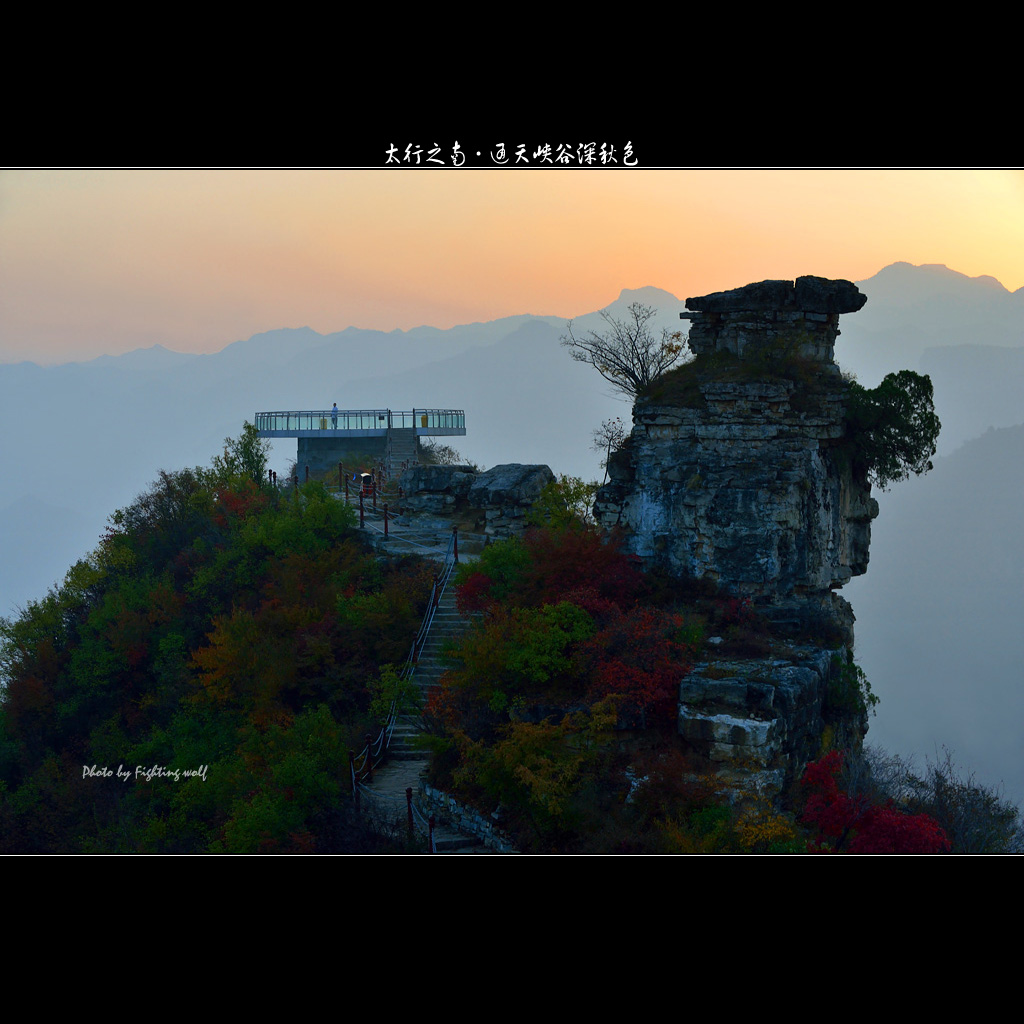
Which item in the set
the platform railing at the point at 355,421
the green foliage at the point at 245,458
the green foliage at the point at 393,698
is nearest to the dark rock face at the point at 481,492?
the platform railing at the point at 355,421

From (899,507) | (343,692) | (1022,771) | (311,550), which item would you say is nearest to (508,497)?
(311,550)

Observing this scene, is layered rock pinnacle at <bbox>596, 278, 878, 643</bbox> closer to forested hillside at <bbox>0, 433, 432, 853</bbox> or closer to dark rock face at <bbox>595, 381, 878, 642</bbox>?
dark rock face at <bbox>595, 381, 878, 642</bbox>

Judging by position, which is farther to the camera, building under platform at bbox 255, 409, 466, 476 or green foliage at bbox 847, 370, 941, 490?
building under platform at bbox 255, 409, 466, 476

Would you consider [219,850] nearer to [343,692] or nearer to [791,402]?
[343,692]

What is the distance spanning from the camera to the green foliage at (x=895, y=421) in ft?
60.5

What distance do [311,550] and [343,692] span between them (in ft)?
19.0

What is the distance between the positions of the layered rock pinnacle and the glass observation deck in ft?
46.4

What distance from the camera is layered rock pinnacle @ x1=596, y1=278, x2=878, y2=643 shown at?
17703 mm

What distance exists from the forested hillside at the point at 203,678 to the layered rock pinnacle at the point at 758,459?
631 cm

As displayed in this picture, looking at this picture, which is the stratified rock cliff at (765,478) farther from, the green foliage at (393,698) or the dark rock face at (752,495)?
the green foliage at (393,698)

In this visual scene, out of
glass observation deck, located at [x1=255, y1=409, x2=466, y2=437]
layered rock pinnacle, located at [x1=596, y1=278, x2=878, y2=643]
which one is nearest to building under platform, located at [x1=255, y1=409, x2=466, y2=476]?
glass observation deck, located at [x1=255, y1=409, x2=466, y2=437]

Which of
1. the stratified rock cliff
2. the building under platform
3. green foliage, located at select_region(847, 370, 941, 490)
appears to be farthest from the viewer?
the building under platform

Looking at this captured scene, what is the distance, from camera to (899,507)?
10019cm

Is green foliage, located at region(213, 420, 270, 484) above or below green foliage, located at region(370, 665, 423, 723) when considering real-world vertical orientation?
above
